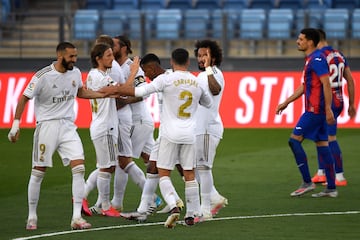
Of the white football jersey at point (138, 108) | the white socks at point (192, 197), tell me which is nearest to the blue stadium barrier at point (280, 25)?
the white football jersey at point (138, 108)

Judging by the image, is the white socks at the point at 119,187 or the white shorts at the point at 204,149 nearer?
the white shorts at the point at 204,149

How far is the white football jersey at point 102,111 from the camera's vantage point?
12.6m

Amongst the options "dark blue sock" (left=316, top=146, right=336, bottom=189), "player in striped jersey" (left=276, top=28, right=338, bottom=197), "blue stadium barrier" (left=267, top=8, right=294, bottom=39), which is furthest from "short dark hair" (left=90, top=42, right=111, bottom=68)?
"blue stadium barrier" (left=267, top=8, right=294, bottom=39)

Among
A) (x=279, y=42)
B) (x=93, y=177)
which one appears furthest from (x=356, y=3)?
(x=93, y=177)

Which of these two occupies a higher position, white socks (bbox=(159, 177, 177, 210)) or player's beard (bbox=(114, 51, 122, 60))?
player's beard (bbox=(114, 51, 122, 60))

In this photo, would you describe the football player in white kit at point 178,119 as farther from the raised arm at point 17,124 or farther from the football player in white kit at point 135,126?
the football player in white kit at point 135,126

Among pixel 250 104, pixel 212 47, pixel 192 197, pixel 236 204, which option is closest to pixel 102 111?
pixel 212 47

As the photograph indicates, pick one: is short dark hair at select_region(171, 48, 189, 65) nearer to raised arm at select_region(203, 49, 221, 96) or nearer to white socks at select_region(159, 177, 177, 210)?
raised arm at select_region(203, 49, 221, 96)

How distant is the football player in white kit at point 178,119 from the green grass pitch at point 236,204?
403 mm

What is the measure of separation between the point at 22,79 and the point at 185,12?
574cm

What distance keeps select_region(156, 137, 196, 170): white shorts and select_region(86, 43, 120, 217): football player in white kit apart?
994 millimetres

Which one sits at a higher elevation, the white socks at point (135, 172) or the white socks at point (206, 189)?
the white socks at point (135, 172)

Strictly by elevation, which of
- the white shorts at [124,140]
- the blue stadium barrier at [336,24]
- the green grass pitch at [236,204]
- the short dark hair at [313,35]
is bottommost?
the green grass pitch at [236,204]

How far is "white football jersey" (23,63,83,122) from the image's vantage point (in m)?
11.9
